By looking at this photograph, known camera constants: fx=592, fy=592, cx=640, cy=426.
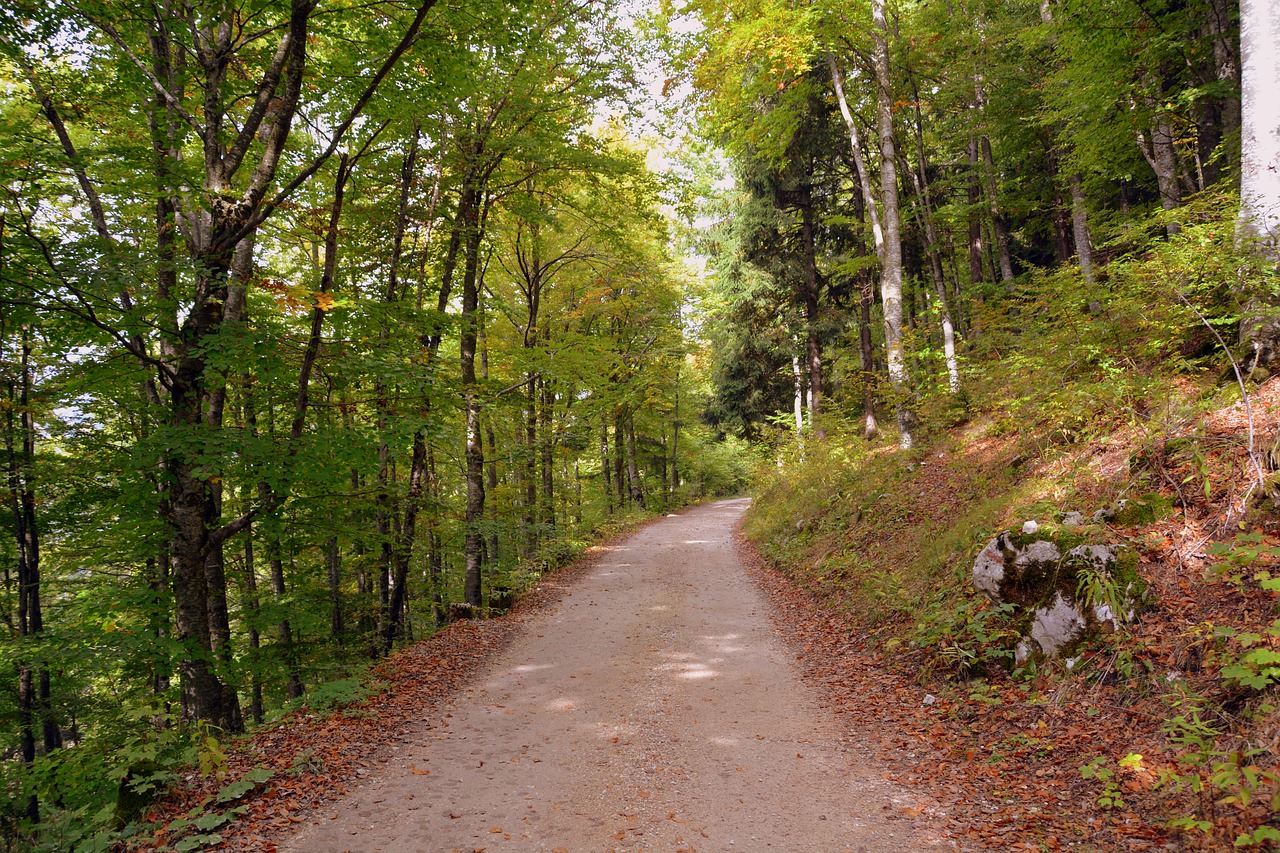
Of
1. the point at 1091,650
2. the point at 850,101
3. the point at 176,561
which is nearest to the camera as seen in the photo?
the point at 1091,650

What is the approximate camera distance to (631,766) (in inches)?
194

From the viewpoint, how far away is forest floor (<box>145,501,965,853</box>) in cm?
397

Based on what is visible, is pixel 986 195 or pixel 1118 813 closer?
pixel 1118 813

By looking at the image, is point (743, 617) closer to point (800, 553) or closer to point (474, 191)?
point (800, 553)

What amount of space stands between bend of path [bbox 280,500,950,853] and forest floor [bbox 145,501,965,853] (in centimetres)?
2

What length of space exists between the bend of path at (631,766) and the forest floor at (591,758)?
2 centimetres

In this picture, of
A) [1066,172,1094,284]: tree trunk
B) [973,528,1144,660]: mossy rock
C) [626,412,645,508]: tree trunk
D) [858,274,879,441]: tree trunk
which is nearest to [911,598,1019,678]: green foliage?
[973,528,1144,660]: mossy rock

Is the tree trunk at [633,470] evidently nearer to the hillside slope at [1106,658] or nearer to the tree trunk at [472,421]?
the tree trunk at [472,421]

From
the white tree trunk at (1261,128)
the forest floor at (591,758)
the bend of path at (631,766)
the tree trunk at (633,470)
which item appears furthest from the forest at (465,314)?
the tree trunk at (633,470)

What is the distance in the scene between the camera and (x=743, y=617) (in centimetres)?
944

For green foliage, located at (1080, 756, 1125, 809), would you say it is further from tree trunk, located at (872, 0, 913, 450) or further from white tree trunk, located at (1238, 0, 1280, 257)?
tree trunk, located at (872, 0, 913, 450)

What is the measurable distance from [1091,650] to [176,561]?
866cm

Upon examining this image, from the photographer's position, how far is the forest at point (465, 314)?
19.2 ft

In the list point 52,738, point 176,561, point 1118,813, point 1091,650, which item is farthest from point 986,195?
point 52,738
